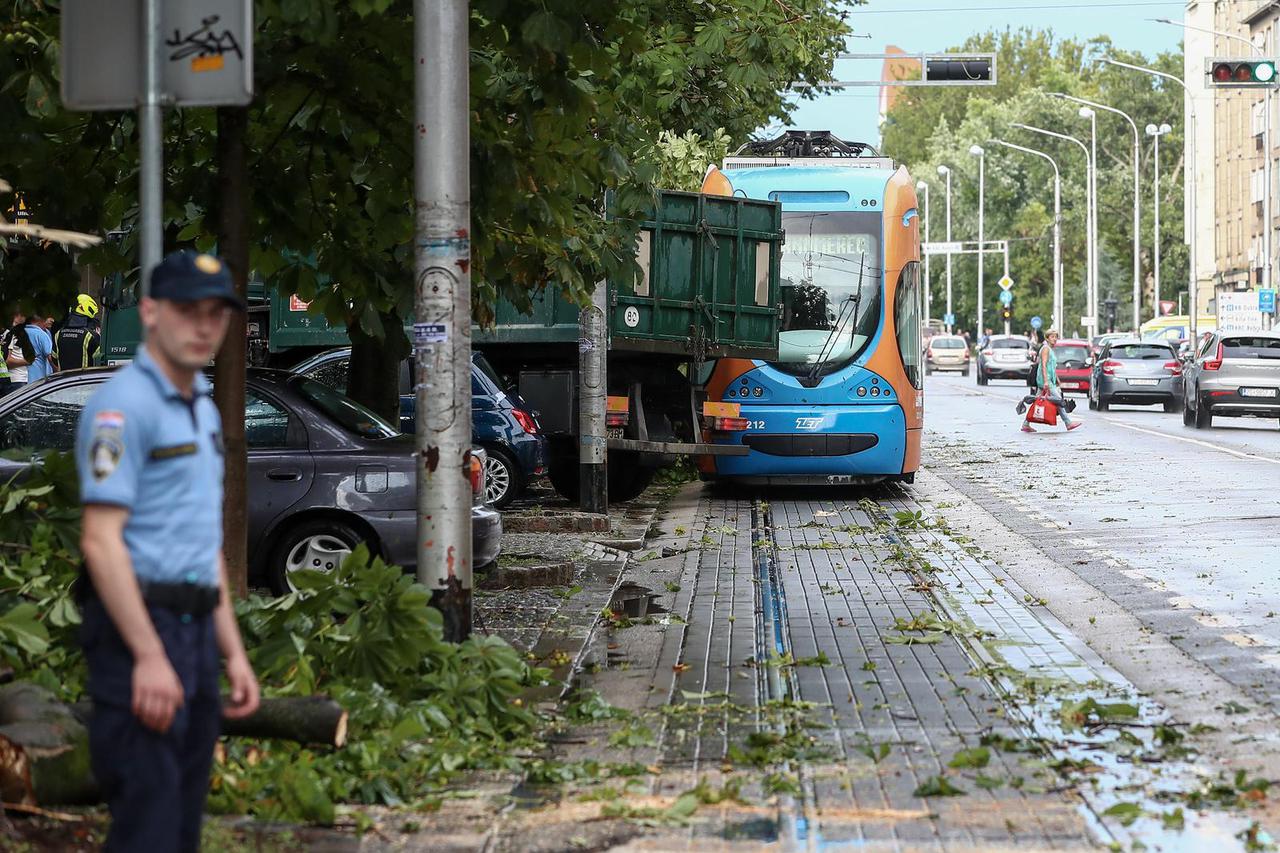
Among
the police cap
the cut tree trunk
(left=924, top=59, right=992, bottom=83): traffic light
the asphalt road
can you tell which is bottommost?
the asphalt road

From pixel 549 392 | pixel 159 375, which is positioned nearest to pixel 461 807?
pixel 159 375

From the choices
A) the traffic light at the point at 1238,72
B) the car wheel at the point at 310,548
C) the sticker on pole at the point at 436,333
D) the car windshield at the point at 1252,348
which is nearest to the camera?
the sticker on pole at the point at 436,333

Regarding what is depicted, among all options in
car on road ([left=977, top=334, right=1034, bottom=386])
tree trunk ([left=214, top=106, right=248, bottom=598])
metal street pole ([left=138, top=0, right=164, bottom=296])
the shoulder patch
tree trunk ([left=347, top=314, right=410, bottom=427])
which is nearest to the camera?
the shoulder patch

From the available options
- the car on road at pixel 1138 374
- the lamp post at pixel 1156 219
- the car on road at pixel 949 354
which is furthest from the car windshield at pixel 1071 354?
the car on road at pixel 949 354

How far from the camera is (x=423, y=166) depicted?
8625 millimetres

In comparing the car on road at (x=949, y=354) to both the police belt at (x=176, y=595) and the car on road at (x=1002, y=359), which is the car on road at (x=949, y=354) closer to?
the car on road at (x=1002, y=359)

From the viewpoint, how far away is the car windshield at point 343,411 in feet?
37.3

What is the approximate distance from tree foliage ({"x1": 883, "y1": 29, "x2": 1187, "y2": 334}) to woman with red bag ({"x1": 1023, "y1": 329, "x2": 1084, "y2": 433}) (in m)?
69.3

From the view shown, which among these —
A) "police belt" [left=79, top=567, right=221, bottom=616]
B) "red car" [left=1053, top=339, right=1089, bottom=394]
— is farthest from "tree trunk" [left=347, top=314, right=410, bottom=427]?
"red car" [left=1053, top=339, right=1089, bottom=394]

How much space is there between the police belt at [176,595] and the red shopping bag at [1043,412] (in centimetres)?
3010

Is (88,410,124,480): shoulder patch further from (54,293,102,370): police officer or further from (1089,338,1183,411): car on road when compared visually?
(1089,338,1183,411): car on road

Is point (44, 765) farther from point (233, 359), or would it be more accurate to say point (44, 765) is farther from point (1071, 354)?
point (1071, 354)

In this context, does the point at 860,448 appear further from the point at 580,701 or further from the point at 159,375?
the point at 159,375

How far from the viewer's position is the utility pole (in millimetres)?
17516
